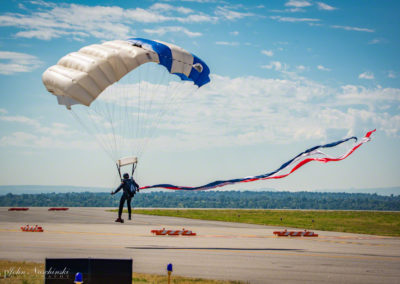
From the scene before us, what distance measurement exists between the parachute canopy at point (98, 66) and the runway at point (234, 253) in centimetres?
730

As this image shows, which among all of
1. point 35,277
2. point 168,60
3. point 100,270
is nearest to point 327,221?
point 168,60

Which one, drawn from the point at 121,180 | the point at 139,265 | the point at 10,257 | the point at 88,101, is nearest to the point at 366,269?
the point at 139,265

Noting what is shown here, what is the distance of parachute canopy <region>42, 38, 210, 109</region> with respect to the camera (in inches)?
790

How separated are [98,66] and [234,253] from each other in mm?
11077

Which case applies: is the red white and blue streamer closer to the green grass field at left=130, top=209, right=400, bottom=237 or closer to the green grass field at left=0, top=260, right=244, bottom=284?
the green grass field at left=0, top=260, right=244, bottom=284

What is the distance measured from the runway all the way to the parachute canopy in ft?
23.9

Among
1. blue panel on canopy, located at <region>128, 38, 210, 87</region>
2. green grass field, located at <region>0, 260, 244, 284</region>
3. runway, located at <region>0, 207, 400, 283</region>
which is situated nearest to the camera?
green grass field, located at <region>0, 260, 244, 284</region>

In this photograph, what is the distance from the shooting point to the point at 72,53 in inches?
858

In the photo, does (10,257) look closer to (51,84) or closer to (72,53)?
(51,84)

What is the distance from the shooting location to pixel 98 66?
67.3ft

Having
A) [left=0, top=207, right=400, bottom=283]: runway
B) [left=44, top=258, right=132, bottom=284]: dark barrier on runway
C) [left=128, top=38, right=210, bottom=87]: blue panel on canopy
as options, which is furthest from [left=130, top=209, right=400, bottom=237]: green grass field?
[left=44, top=258, right=132, bottom=284]: dark barrier on runway

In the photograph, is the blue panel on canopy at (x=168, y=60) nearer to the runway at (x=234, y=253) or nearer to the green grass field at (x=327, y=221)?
the runway at (x=234, y=253)

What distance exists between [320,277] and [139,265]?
732 cm

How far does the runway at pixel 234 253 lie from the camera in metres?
18.2
